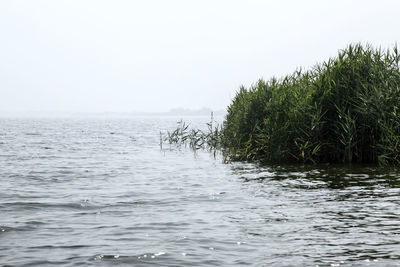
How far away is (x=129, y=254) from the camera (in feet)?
26.7

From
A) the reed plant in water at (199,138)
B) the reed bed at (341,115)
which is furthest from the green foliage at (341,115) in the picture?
the reed plant in water at (199,138)

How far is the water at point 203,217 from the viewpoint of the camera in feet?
26.4

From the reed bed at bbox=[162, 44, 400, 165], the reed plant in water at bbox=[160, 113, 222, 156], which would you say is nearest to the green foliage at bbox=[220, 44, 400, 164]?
the reed bed at bbox=[162, 44, 400, 165]

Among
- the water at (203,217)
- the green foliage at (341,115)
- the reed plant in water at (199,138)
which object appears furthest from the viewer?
the reed plant in water at (199,138)

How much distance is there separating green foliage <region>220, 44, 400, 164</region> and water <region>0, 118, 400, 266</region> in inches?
40.6

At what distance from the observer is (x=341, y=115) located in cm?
1930

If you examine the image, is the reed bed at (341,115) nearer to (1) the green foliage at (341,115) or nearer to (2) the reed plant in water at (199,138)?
(1) the green foliage at (341,115)

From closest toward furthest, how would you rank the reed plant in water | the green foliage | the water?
the water
the green foliage
the reed plant in water

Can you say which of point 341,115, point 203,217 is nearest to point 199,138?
point 341,115

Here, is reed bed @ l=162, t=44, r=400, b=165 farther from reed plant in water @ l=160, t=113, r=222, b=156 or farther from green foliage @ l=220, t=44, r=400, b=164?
reed plant in water @ l=160, t=113, r=222, b=156

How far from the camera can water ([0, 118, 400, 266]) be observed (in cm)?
805

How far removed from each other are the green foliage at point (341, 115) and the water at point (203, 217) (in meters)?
1.03

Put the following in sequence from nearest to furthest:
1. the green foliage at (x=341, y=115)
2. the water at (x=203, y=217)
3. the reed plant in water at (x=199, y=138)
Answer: the water at (x=203, y=217)
the green foliage at (x=341, y=115)
the reed plant in water at (x=199, y=138)

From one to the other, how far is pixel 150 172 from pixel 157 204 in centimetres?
788
